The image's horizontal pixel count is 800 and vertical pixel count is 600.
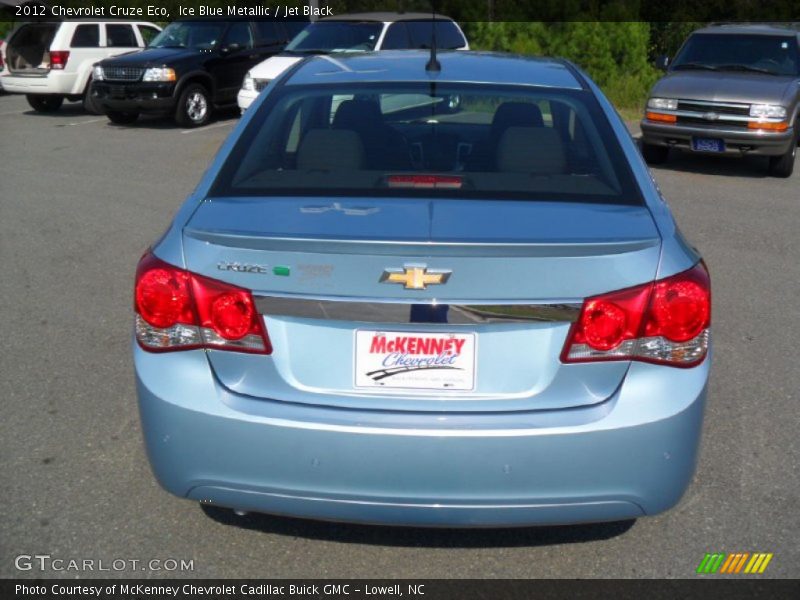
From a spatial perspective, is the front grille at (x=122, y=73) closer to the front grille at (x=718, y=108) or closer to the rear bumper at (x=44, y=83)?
the rear bumper at (x=44, y=83)

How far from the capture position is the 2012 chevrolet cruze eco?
296 centimetres

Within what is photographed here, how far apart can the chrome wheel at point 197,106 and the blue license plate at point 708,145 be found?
28.7ft

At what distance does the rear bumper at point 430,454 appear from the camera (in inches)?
117

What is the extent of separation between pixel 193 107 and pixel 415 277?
1513cm

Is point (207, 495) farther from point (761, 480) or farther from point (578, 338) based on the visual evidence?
point (761, 480)

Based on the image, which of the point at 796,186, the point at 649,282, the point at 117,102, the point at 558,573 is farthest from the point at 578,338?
the point at 117,102

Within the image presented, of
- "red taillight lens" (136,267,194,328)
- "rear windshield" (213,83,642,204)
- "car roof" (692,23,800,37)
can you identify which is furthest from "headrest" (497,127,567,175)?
"car roof" (692,23,800,37)

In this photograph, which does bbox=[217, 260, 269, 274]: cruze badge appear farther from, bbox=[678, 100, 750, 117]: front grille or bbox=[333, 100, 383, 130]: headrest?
bbox=[678, 100, 750, 117]: front grille

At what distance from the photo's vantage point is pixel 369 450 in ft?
9.79

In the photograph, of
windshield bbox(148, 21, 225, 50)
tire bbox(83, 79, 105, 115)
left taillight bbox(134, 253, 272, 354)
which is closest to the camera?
left taillight bbox(134, 253, 272, 354)

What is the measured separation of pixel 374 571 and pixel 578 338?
1136 mm

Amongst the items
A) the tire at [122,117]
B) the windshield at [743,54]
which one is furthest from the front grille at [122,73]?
the windshield at [743,54]

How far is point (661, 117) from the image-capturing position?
1251cm

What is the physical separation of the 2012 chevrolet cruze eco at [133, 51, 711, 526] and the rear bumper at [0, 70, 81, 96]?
16.7 m
